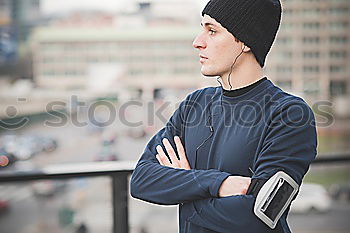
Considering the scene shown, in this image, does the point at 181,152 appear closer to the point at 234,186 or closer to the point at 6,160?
the point at 234,186

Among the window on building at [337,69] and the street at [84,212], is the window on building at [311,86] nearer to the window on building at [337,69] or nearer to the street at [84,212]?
the window on building at [337,69]

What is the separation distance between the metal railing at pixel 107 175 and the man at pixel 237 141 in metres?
0.85

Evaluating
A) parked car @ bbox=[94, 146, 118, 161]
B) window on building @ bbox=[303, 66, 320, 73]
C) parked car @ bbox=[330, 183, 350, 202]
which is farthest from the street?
window on building @ bbox=[303, 66, 320, 73]

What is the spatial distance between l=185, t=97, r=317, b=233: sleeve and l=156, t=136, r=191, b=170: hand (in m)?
0.14

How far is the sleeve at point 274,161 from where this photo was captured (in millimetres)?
1144

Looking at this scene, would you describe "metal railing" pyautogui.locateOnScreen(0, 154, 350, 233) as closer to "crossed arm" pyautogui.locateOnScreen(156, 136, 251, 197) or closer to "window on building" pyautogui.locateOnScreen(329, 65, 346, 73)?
"crossed arm" pyautogui.locateOnScreen(156, 136, 251, 197)

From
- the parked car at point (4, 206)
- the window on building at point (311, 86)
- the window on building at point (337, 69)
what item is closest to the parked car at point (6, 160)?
the parked car at point (4, 206)

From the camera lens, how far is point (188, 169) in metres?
1.29

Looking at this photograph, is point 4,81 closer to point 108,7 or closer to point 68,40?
point 68,40

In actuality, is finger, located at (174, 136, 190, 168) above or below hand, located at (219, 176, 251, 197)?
above

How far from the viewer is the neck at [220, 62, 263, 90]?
1.24 metres

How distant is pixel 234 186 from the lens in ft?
3.83

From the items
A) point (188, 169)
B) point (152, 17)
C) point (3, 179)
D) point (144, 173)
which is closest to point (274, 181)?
point (188, 169)

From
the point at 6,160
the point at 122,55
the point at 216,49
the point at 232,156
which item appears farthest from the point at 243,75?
the point at 6,160
